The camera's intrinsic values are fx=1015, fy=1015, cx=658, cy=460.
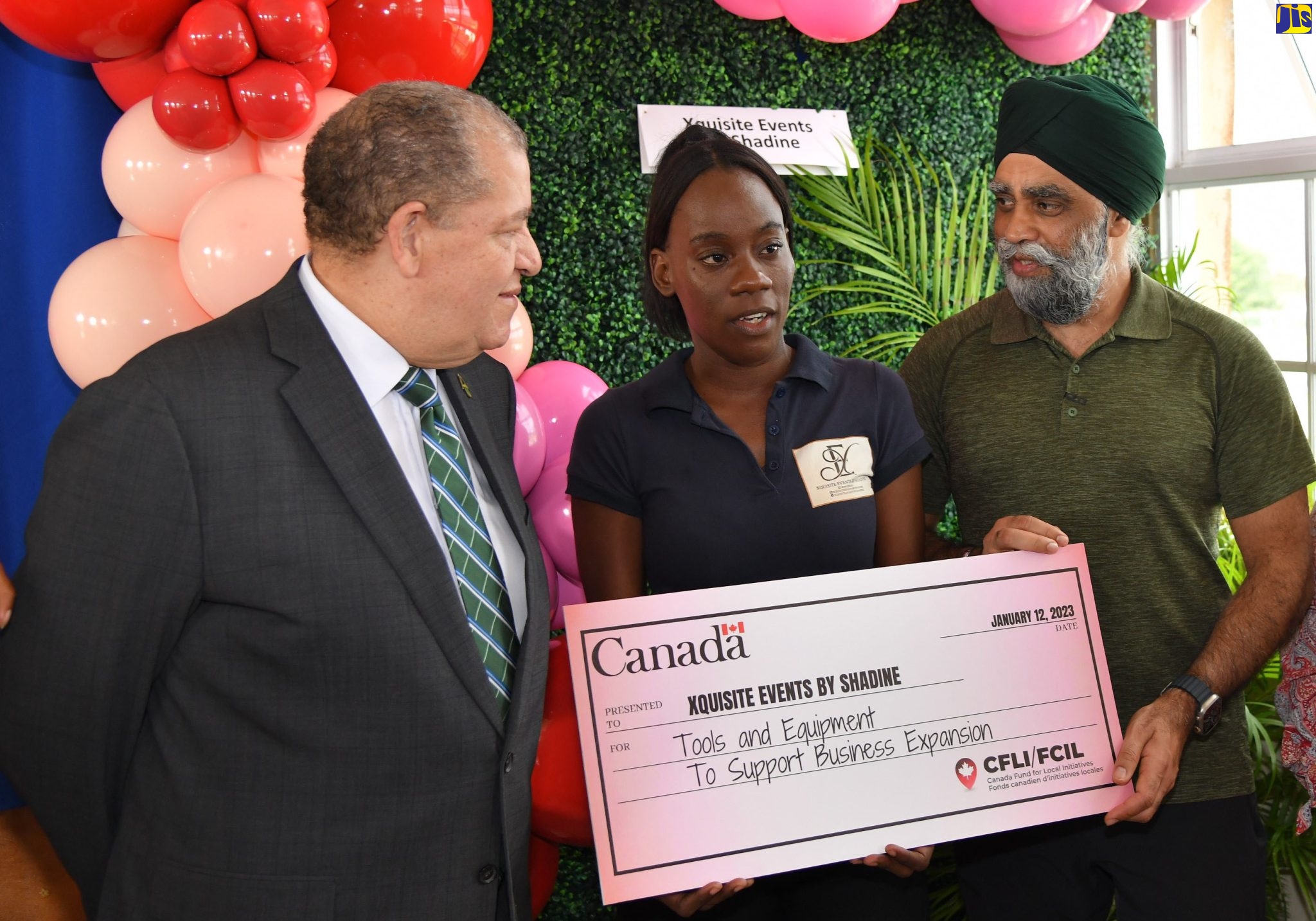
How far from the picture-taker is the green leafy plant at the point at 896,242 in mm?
3871

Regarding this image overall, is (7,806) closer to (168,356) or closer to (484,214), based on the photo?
(168,356)

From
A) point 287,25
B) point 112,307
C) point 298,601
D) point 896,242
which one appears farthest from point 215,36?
point 896,242

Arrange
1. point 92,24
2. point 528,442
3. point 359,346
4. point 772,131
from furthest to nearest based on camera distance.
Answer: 1. point 772,131
2. point 528,442
3. point 92,24
4. point 359,346

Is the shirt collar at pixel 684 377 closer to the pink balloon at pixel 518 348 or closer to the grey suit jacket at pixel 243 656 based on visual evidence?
the grey suit jacket at pixel 243 656

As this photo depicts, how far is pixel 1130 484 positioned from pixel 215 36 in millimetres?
2090

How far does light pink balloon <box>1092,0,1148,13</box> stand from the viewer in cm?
366

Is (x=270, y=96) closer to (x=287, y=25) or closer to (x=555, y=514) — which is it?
(x=287, y=25)

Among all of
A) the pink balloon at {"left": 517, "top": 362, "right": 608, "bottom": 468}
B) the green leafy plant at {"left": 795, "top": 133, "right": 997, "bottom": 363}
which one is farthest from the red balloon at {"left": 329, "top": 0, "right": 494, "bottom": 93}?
the green leafy plant at {"left": 795, "top": 133, "right": 997, "bottom": 363}

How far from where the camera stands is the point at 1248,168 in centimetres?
401

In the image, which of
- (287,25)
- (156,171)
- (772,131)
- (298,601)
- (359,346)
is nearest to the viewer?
(298,601)

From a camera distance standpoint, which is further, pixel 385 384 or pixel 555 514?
pixel 555 514

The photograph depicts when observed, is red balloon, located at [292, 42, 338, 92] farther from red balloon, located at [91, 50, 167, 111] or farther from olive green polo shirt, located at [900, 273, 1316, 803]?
olive green polo shirt, located at [900, 273, 1316, 803]

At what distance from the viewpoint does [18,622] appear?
120 centimetres

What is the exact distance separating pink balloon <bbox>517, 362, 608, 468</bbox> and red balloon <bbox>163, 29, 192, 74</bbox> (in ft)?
3.78
